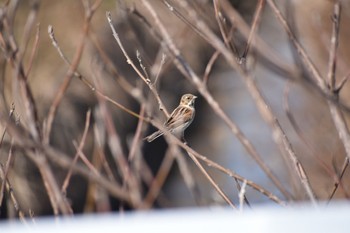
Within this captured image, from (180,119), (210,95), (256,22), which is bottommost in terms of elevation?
(180,119)

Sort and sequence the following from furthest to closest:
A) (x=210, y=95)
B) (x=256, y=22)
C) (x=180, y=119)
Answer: (x=180, y=119) < (x=256, y=22) < (x=210, y=95)

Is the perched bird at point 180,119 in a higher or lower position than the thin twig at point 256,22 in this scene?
lower

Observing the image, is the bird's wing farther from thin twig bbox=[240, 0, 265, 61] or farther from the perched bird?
thin twig bbox=[240, 0, 265, 61]

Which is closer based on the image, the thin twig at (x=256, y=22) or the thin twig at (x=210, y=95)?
the thin twig at (x=210, y=95)

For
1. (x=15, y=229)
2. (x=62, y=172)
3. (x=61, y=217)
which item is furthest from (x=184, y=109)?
(x=15, y=229)

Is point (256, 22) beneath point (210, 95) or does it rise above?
above

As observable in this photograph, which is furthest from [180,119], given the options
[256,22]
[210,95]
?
[210,95]

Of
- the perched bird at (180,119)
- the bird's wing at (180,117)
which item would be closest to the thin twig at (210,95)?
the perched bird at (180,119)

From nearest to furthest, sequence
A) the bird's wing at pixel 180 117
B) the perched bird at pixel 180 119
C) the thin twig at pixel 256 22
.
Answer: the thin twig at pixel 256 22
the perched bird at pixel 180 119
the bird's wing at pixel 180 117

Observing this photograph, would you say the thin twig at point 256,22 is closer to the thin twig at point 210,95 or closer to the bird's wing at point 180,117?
the thin twig at point 210,95

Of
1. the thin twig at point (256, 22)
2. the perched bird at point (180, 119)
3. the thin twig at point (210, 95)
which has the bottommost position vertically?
the perched bird at point (180, 119)

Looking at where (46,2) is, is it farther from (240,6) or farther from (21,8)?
(240,6)

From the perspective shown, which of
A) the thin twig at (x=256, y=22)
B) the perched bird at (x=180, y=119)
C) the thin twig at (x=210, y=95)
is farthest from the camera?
the perched bird at (x=180, y=119)

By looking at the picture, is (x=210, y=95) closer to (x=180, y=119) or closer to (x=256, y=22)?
(x=256, y=22)
